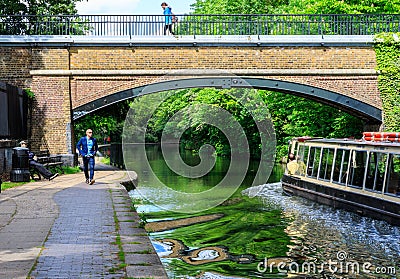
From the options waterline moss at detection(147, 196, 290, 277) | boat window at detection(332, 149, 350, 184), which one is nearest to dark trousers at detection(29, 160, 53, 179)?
waterline moss at detection(147, 196, 290, 277)

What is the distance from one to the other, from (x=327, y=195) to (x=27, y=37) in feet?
41.6

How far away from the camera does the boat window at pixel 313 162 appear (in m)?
17.2

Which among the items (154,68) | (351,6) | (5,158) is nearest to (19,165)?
(5,158)

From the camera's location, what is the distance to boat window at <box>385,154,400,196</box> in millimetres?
12359

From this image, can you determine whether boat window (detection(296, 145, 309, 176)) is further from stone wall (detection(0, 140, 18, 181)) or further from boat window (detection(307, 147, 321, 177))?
stone wall (detection(0, 140, 18, 181))

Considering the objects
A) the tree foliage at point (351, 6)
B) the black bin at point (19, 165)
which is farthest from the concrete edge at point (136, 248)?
the tree foliage at point (351, 6)

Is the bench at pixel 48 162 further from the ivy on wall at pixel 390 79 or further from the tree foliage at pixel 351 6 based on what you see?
the tree foliage at pixel 351 6

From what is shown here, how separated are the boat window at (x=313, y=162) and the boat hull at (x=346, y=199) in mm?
341

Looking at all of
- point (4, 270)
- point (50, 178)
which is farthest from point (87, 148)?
point (4, 270)

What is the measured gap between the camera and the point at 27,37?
22.4 metres

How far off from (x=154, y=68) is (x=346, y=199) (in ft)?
34.8

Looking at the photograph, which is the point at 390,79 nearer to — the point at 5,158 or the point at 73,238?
the point at 5,158

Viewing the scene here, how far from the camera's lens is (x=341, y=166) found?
15352 mm

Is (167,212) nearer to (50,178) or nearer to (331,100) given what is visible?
(50,178)
